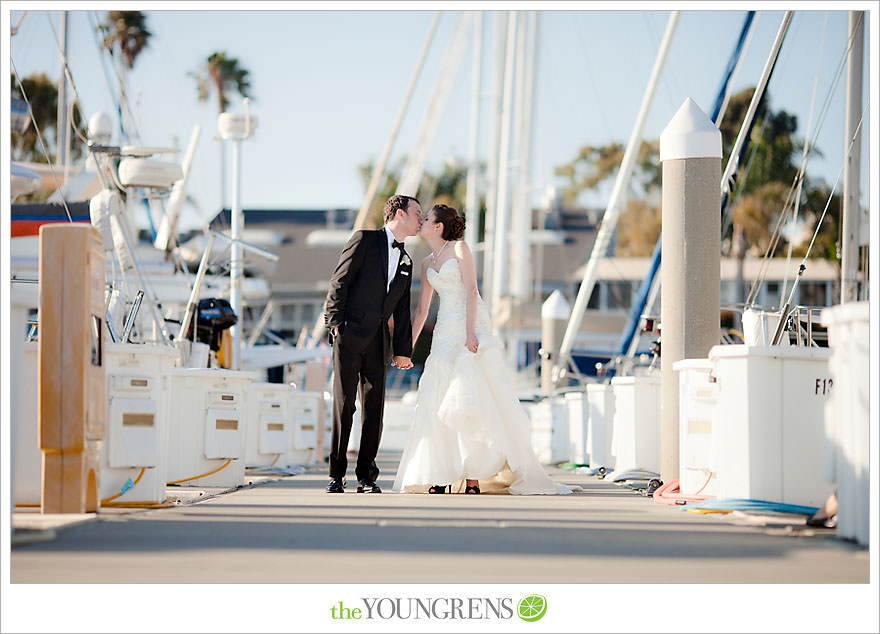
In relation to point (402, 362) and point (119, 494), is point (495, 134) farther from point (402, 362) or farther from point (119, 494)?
point (119, 494)

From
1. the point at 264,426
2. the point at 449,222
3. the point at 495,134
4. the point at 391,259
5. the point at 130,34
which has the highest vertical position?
the point at 130,34

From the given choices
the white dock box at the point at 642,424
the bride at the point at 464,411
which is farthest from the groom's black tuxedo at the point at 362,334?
the white dock box at the point at 642,424

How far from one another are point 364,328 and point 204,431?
204 centimetres

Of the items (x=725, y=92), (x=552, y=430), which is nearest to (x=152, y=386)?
(x=725, y=92)

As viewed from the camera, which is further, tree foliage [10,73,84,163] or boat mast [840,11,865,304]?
tree foliage [10,73,84,163]

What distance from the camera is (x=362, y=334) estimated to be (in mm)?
9438

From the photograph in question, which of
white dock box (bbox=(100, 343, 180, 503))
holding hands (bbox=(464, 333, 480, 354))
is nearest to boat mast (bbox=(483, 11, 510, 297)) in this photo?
holding hands (bbox=(464, 333, 480, 354))

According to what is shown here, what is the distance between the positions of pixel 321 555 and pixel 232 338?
13.7 metres

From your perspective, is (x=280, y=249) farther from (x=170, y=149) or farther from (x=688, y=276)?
(x=688, y=276)

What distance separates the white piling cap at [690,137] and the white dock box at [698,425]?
1.83 m

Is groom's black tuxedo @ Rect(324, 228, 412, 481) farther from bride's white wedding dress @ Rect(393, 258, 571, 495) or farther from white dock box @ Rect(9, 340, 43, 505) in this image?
white dock box @ Rect(9, 340, 43, 505)

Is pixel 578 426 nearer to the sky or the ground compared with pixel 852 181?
nearer to the ground

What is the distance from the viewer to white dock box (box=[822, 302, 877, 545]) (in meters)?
5.56

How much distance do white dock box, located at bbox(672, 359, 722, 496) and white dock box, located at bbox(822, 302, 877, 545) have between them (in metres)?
2.03
